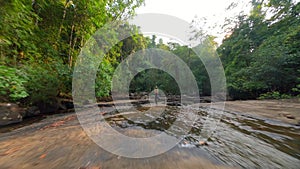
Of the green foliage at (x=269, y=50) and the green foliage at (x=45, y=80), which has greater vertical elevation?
the green foliage at (x=269, y=50)

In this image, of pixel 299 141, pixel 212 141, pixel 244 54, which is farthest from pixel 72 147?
pixel 244 54

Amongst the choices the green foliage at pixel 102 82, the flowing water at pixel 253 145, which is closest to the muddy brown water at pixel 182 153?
the flowing water at pixel 253 145

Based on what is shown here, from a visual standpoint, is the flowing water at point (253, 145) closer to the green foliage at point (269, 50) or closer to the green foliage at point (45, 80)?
the green foliage at point (45, 80)

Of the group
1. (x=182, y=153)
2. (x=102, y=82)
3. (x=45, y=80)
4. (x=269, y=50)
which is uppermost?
(x=269, y=50)

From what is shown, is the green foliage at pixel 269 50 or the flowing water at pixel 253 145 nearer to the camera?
the flowing water at pixel 253 145

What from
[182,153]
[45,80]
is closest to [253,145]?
[182,153]

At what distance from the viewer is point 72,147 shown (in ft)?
7.05

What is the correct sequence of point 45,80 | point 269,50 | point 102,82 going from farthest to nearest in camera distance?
1. point 269,50
2. point 102,82
3. point 45,80

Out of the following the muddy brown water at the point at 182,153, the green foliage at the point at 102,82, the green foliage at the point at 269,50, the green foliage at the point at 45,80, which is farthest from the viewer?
the green foliage at the point at 269,50

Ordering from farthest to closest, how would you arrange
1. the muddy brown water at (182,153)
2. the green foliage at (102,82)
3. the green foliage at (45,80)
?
the green foliage at (102,82) → the green foliage at (45,80) → the muddy brown water at (182,153)

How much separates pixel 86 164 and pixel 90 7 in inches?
265

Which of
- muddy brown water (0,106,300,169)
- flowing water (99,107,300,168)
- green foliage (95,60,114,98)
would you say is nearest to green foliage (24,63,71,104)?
green foliage (95,60,114,98)

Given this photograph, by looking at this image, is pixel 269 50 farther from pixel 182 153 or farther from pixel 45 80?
pixel 45 80

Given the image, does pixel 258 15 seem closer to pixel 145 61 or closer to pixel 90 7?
pixel 90 7
